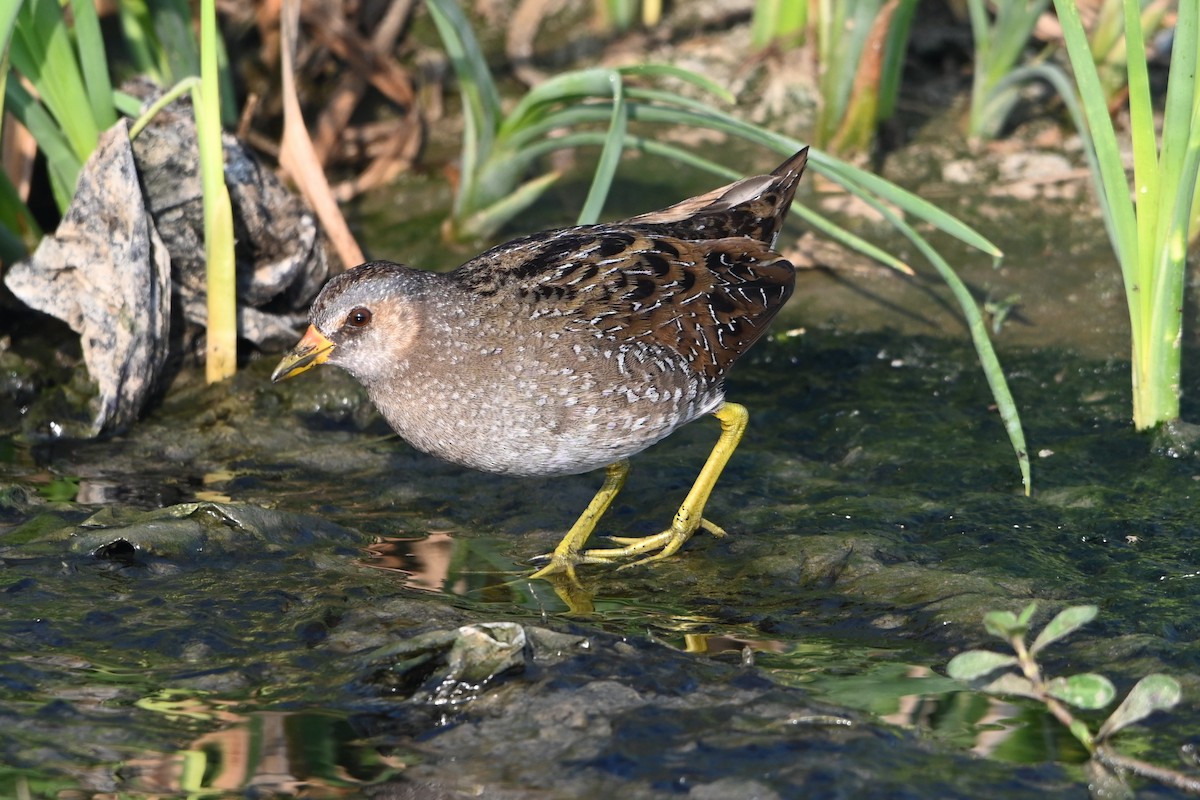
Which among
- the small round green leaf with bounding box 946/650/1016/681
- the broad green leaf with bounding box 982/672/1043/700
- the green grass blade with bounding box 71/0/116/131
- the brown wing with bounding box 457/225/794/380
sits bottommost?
the broad green leaf with bounding box 982/672/1043/700

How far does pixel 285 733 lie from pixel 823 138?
429 cm

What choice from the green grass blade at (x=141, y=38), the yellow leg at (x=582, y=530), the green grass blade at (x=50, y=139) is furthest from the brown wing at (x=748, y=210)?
the green grass blade at (x=141, y=38)

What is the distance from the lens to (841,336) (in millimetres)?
5750

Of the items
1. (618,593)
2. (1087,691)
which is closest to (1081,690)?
(1087,691)

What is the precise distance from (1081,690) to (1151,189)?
209cm

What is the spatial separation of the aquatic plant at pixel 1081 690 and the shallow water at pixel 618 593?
7cm

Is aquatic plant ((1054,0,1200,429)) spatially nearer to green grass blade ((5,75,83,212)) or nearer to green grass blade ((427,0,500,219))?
green grass blade ((427,0,500,219))

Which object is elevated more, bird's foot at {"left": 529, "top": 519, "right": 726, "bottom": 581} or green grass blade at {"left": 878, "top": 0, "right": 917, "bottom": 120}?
green grass blade at {"left": 878, "top": 0, "right": 917, "bottom": 120}

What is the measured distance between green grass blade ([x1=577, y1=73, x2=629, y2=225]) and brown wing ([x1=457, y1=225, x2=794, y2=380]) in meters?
0.48

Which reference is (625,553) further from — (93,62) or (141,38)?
(141,38)

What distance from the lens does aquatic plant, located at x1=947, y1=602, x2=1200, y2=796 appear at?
3.01 m

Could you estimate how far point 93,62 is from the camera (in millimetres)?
5258

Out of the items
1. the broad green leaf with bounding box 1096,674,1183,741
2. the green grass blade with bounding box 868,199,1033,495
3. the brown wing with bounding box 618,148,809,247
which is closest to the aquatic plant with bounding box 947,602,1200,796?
the broad green leaf with bounding box 1096,674,1183,741

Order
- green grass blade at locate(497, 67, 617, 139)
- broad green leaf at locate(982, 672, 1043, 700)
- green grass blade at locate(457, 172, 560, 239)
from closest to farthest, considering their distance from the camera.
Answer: broad green leaf at locate(982, 672, 1043, 700)
green grass blade at locate(497, 67, 617, 139)
green grass blade at locate(457, 172, 560, 239)
